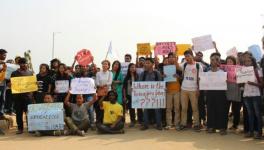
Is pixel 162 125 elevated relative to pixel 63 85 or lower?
lower

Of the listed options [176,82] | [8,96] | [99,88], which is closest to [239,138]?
[176,82]

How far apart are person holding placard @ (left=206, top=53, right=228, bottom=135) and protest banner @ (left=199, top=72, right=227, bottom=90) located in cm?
16

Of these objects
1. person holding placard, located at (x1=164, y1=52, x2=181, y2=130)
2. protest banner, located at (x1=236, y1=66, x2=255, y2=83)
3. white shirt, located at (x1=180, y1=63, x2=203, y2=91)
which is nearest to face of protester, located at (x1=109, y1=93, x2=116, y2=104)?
person holding placard, located at (x1=164, y1=52, x2=181, y2=130)

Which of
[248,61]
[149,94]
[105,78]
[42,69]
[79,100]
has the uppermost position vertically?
[248,61]

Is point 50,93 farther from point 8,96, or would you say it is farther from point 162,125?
point 8,96

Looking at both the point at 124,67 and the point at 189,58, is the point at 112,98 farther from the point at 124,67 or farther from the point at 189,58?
the point at 189,58

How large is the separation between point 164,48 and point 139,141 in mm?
4977

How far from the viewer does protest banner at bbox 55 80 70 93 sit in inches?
468

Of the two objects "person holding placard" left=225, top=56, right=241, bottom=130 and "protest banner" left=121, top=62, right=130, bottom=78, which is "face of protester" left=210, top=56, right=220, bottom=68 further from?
"protest banner" left=121, top=62, right=130, bottom=78

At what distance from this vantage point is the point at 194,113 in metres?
11.4

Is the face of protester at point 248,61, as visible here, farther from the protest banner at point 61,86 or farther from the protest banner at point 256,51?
the protest banner at point 61,86

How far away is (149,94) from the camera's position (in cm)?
1197

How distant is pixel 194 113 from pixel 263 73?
2284 mm

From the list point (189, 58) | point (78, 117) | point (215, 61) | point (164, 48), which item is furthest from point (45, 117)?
point (164, 48)
